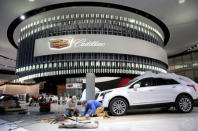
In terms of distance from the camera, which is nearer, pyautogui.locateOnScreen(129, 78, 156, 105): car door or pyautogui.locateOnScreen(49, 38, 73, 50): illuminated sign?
pyautogui.locateOnScreen(129, 78, 156, 105): car door

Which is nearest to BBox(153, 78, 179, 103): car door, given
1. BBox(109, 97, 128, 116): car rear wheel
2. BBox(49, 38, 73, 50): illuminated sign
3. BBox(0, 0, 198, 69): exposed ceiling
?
BBox(109, 97, 128, 116): car rear wheel

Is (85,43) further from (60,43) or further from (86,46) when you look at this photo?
(60,43)

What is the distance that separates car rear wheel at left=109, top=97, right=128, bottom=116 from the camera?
6086 mm

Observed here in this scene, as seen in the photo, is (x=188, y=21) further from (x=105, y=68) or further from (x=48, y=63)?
(x=48, y=63)

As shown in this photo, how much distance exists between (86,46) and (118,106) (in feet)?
40.4

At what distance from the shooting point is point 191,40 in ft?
85.7

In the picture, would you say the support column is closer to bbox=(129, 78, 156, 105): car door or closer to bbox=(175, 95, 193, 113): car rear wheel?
bbox=(129, 78, 156, 105): car door

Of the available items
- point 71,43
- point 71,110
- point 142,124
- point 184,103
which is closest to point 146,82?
point 184,103

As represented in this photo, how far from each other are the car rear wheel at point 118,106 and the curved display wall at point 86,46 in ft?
38.7

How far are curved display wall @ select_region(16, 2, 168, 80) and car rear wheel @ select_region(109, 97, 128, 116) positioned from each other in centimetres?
1180

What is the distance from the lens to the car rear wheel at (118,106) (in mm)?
6086

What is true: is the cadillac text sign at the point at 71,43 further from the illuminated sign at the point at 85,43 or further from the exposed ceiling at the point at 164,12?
the exposed ceiling at the point at 164,12

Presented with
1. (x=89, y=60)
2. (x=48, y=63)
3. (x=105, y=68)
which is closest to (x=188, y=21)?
(x=105, y=68)

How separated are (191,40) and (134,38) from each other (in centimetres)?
1355
